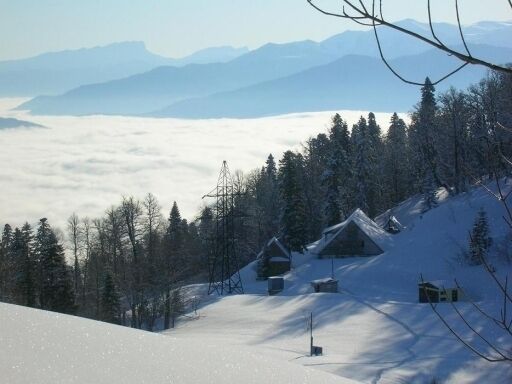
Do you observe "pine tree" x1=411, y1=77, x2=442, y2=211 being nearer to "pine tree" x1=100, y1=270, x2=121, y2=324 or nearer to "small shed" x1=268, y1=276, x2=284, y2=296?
"small shed" x1=268, y1=276, x2=284, y2=296

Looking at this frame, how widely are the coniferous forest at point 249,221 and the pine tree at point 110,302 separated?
0.21 ft

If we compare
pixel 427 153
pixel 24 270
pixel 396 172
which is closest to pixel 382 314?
pixel 427 153

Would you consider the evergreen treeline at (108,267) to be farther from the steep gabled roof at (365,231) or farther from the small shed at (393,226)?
the small shed at (393,226)

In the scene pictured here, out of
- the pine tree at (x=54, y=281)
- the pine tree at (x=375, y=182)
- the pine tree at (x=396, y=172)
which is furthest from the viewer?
the pine tree at (x=396, y=172)

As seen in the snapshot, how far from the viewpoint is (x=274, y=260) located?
141ft

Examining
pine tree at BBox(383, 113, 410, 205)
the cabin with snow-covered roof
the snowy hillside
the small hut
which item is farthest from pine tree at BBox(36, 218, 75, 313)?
pine tree at BBox(383, 113, 410, 205)

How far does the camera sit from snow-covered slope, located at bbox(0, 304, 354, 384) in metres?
2.49

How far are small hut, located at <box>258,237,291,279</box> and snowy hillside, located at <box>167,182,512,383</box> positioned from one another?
1182 mm

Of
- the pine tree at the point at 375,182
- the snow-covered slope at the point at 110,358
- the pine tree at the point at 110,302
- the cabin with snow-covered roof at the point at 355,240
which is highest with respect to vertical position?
the pine tree at the point at 375,182

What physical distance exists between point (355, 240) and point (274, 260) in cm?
634

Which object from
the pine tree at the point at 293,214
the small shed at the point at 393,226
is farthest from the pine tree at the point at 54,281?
the small shed at the point at 393,226

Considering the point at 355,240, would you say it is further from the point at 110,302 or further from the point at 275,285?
the point at 110,302

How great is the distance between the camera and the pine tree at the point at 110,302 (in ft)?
116

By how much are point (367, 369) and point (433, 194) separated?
34.8m
